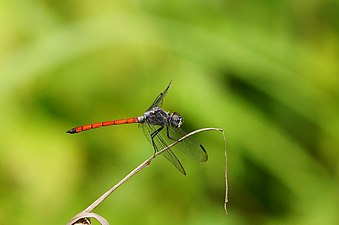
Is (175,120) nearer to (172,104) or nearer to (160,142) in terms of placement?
(160,142)

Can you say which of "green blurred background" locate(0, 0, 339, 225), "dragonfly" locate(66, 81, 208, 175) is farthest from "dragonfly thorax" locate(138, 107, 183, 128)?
"green blurred background" locate(0, 0, 339, 225)

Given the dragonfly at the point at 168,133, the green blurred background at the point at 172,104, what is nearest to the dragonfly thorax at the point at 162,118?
the dragonfly at the point at 168,133

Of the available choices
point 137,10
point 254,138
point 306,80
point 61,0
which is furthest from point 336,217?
point 61,0

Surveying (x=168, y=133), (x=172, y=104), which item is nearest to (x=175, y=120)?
(x=168, y=133)

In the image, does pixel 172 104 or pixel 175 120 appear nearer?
pixel 175 120

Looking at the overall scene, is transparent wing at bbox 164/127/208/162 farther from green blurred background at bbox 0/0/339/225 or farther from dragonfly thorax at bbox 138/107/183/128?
green blurred background at bbox 0/0/339/225

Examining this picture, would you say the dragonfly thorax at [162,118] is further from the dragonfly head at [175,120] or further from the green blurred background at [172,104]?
the green blurred background at [172,104]

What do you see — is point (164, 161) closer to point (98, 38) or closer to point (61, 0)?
point (98, 38)

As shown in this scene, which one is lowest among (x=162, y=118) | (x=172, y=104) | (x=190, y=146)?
(x=190, y=146)
